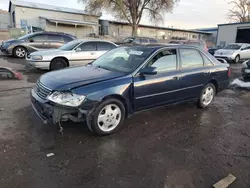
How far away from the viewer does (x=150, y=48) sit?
4.13 meters

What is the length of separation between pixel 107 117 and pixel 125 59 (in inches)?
54.2

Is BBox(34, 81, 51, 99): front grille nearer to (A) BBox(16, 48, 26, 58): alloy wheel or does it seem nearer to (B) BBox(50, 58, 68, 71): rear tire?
(B) BBox(50, 58, 68, 71): rear tire

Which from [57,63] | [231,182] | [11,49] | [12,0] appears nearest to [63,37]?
[11,49]

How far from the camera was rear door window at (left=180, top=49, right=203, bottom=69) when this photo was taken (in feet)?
14.7

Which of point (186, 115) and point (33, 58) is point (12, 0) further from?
point (186, 115)

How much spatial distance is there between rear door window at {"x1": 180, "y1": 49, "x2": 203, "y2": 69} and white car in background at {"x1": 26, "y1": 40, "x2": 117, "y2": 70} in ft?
17.8

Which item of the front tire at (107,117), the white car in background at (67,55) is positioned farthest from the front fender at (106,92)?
the white car in background at (67,55)

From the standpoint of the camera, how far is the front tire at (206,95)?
5.02 meters

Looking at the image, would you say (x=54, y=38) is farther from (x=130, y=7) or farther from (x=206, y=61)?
(x=130, y=7)

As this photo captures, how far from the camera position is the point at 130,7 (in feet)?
101

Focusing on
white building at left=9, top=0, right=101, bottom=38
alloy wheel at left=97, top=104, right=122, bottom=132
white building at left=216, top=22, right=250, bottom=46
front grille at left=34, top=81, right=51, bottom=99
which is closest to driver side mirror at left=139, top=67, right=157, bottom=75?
alloy wheel at left=97, top=104, right=122, bottom=132

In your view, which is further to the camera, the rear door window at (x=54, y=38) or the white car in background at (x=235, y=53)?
the white car in background at (x=235, y=53)

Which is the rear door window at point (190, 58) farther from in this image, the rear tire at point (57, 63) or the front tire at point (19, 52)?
the front tire at point (19, 52)

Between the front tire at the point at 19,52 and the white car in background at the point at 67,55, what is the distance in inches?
156
